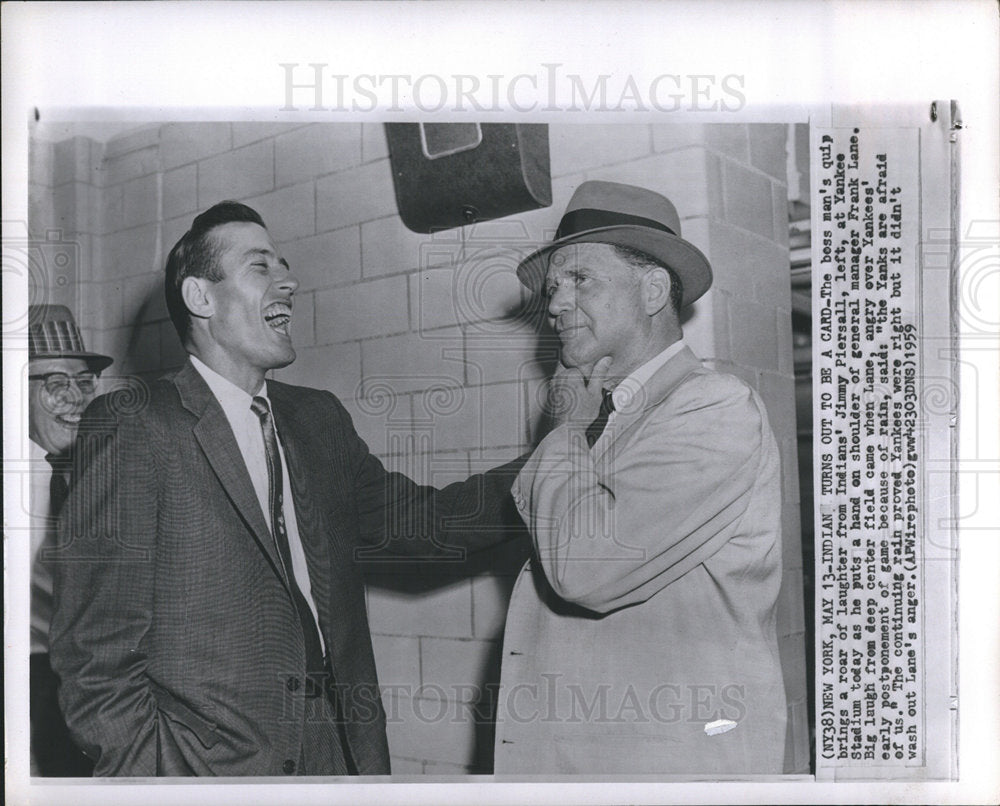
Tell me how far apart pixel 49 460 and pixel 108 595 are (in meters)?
0.34

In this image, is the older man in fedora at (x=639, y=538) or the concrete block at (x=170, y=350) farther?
the concrete block at (x=170, y=350)

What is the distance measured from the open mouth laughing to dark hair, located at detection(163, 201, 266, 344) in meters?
0.13

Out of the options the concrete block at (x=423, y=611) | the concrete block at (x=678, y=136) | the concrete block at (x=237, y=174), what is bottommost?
the concrete block at (x=423, y=611)

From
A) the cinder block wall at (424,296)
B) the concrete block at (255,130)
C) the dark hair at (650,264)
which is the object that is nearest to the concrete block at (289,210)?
the cinder block wall at (424,296)

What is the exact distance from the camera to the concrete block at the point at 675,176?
1.99m

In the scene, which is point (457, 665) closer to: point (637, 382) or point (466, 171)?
point (637, 382)

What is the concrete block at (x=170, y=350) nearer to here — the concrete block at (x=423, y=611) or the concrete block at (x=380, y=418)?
the concrete block at (x=380, y=418)

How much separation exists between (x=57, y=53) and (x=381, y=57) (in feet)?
2.40

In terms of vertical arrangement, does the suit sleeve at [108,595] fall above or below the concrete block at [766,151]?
below

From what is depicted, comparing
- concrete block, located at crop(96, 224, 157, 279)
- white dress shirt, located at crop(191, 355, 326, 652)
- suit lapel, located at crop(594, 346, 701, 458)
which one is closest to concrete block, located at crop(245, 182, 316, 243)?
concrete block, located at crop(96, 224, 157, 279)

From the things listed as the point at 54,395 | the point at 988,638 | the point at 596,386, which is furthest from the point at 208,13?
the point at 988,638

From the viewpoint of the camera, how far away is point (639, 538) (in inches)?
76.5

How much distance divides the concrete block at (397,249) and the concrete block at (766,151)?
0.68 m

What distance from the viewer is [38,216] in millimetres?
2092
